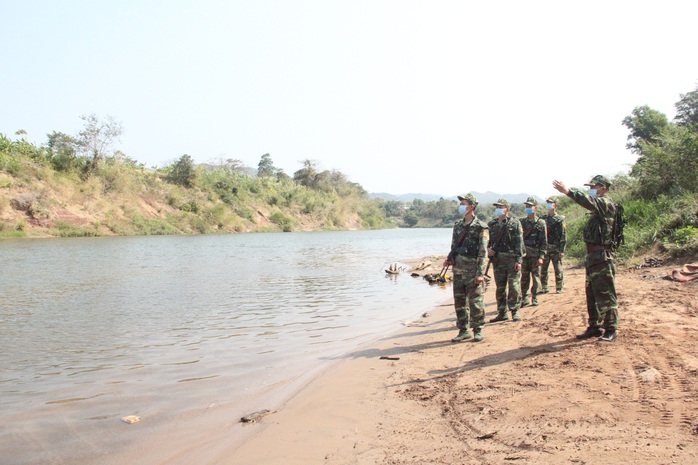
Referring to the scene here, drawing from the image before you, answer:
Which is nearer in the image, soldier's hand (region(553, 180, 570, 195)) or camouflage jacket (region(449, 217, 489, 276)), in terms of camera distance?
soldier's hand (region(553, 180, 570, 195))

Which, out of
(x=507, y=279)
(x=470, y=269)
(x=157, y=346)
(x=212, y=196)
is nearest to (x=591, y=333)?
(x=470, y=269)

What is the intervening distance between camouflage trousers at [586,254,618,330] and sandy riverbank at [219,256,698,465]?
0.30 m

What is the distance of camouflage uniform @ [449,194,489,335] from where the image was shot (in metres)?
7.23

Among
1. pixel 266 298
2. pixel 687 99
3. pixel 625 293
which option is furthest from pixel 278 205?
pixel 625 293

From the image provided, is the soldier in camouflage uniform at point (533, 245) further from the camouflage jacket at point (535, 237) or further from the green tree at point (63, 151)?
the green tree at point (63, 151)

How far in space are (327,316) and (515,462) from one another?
24.0ft

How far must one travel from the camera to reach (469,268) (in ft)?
23.9

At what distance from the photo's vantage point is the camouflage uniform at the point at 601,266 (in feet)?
20.2

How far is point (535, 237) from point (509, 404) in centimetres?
602

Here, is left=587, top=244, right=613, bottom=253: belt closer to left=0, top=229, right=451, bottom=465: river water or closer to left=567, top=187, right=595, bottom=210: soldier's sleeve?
left=567, top=187, right=595, bottom=210: soldier's sleeve

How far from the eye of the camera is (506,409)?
434cm

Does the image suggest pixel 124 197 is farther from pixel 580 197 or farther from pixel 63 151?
pixel 580 197

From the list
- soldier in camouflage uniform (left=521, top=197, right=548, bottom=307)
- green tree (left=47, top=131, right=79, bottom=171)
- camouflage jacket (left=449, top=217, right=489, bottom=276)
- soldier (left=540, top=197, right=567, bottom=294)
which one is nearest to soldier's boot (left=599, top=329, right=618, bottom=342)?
camouflage jacket (left=449, top=217, right=489, bottom=276)

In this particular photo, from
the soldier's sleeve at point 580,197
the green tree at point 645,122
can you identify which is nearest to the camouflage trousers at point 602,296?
the soldier's sleeve at point 580,197
